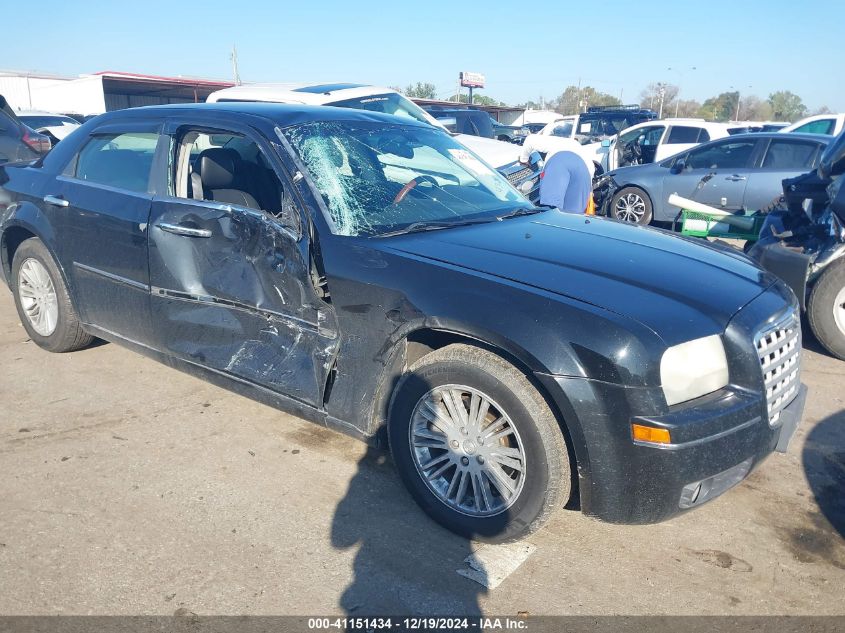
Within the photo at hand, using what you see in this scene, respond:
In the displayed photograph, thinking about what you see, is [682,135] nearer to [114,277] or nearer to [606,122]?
[606,122]

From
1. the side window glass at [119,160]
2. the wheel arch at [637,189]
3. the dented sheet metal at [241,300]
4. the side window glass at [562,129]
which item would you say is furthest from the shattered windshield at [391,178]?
the side window glass at [562,129]

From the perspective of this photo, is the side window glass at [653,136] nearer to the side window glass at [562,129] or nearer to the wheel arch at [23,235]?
the side window glass at [562,129]

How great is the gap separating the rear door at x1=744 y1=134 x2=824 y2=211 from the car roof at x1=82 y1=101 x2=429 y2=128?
6.64m

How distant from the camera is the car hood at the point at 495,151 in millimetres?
9094

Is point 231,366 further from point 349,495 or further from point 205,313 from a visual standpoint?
point 349,495

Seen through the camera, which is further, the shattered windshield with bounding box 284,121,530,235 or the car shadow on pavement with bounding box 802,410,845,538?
the shattered windshield with bounding box 284,121,530,235

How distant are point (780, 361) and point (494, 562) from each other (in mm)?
1446

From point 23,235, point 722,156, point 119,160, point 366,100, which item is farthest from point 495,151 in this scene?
point 23,235

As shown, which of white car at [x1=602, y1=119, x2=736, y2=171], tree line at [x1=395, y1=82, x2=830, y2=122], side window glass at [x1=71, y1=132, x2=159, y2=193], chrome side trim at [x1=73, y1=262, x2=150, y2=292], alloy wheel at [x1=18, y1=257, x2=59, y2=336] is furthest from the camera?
tree line at [x1=395, y1=82, x2=830, y2=122]

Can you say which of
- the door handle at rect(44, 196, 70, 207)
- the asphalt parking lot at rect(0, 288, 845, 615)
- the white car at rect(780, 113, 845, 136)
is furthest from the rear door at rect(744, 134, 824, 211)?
the door handle at rect(44, 196, 70, 207)

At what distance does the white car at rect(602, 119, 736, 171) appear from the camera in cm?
1477

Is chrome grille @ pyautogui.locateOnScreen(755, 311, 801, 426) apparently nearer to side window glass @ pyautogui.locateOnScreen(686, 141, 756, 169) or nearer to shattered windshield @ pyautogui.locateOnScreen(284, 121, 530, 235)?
shattered windshield @ pyautogui.locateOnScreen(284, 121, 530, 235)

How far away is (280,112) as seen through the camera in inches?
148

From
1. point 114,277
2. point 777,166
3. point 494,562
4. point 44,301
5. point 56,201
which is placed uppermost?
point 56,201
